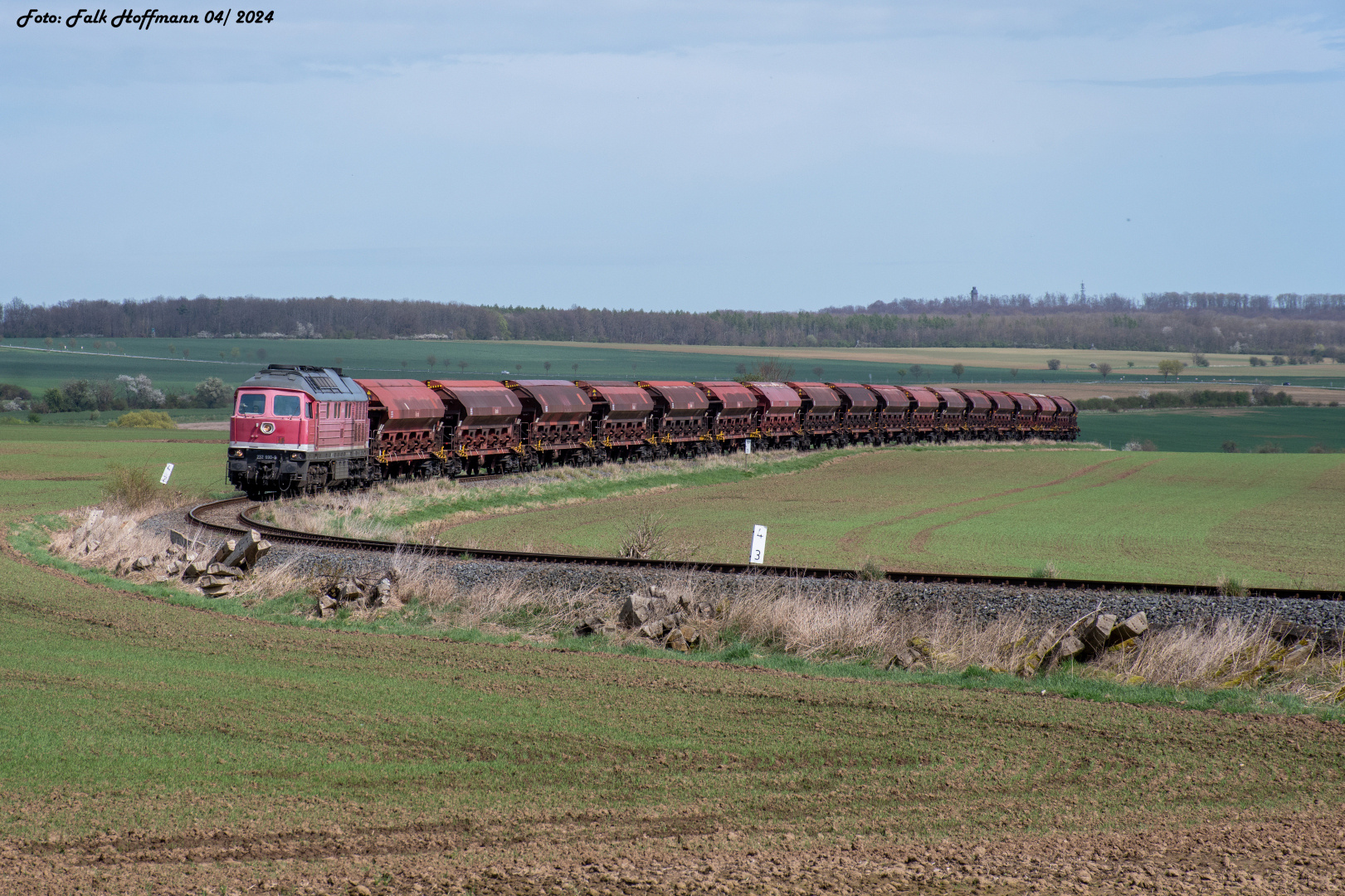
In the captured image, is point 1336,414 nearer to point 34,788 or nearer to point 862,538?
point 862,538

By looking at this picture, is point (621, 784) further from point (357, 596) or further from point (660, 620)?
point (357, 596)

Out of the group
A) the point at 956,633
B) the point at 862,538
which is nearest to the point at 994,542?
the point at 862,538

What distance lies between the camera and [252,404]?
101ft

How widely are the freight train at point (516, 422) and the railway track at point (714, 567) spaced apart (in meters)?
5.18

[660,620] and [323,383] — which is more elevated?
[323,383]

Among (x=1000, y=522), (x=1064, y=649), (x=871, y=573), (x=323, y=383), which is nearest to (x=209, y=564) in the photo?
(x=871, y=573)

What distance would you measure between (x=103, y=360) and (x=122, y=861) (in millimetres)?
177093

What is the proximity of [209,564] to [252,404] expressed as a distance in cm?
1258

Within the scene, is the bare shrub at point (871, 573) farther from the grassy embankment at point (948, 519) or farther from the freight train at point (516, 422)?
the freight train at point (516, 422)

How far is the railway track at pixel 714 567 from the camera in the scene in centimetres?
1719

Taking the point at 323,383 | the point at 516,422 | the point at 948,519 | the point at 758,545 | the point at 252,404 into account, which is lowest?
the point at 948,519

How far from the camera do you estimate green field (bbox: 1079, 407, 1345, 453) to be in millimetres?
100188

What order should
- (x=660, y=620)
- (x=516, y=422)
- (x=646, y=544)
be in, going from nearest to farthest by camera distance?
1. (x=660, y=620)
2. (x=646, y=544)
3. (x=516, y=422)

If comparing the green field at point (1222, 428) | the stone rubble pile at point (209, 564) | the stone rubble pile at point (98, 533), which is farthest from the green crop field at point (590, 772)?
the green field at point (1222, 428)
